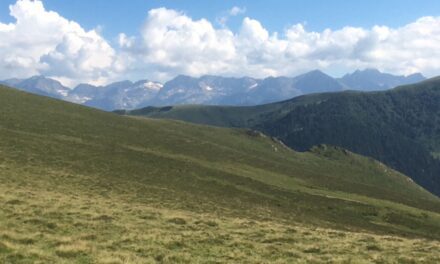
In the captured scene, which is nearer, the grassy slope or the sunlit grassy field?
the sunlit grassy field

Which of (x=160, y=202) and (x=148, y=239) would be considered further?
(x=160, y=202)

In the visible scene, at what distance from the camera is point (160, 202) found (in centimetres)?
4828

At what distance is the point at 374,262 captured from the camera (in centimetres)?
2433

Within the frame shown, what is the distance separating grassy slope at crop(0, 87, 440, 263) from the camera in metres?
24.7

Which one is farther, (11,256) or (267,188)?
(267,188)

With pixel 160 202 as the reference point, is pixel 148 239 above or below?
above

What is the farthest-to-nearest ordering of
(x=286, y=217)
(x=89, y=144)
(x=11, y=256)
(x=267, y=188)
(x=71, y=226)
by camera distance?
1. (x=89, y=144)
2. (x=267, y=188)
3. (x=286, y=217)
4. (x=71, y=226)
5. (x=11, y=256)

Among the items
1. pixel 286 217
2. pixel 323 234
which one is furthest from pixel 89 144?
pixel 323 234

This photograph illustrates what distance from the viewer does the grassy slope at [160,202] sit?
24656mm

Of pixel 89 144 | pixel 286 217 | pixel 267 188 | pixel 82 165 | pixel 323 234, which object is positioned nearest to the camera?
pixel 323 234

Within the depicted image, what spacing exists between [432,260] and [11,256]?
2290 centimetres

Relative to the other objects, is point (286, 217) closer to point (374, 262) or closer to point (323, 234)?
point (323, 234)

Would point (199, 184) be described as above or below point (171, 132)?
below

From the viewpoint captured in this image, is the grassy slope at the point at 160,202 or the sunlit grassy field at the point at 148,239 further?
the grassy slope at the point at 160,202
